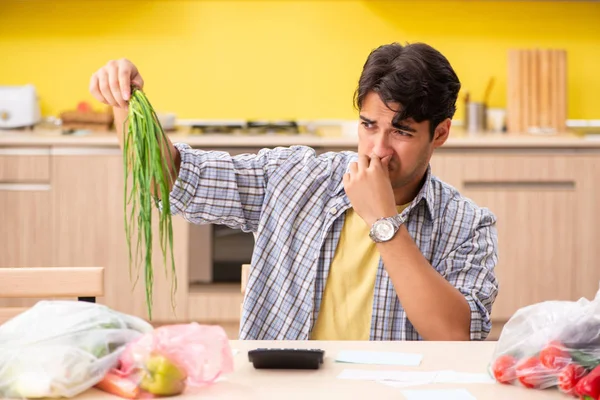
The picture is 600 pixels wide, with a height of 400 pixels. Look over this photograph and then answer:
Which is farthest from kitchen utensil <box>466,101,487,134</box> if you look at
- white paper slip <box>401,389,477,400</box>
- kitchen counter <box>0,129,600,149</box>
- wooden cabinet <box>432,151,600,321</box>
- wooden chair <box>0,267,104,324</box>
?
white paper slip <box>401,389,477,400</box>

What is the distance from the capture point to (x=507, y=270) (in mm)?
4340

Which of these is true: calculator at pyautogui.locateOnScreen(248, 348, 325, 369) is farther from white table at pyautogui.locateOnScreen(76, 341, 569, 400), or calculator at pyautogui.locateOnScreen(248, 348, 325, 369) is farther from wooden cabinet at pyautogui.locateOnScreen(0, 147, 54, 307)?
wooden cabinet at pyautogui.locateOnScreen(0, 147, 54, 307)

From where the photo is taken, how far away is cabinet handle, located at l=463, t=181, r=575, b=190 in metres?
4.30

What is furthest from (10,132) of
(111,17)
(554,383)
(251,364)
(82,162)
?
(554,383)

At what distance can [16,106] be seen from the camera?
4.47 m

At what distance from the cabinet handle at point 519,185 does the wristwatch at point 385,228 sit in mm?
2378

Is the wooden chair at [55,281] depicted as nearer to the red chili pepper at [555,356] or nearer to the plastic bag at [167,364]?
the plastic bag at [167,364]

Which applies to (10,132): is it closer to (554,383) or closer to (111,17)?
(111,17)

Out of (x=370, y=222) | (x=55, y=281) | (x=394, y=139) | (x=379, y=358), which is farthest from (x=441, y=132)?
(x=55, y=281)

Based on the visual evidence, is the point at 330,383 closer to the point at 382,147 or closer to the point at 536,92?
the point at 382,147

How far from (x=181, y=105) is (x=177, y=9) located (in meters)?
0.47

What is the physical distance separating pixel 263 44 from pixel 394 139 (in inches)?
111

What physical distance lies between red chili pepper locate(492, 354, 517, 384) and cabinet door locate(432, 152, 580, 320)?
276 centimetres

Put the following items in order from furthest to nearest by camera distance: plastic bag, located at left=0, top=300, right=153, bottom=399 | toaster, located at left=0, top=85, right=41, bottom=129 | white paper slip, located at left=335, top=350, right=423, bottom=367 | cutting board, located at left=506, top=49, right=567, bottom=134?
cutting board, located at left=506, top=49, right=567, bottom=134 → toaster, located at left=0, top=85, right=41, bottom=129 → white paper slip, located at left=335, top=350, right=423, bottom=367 → plastic bag, located at left=0, top=300, right=153, bottom=399
